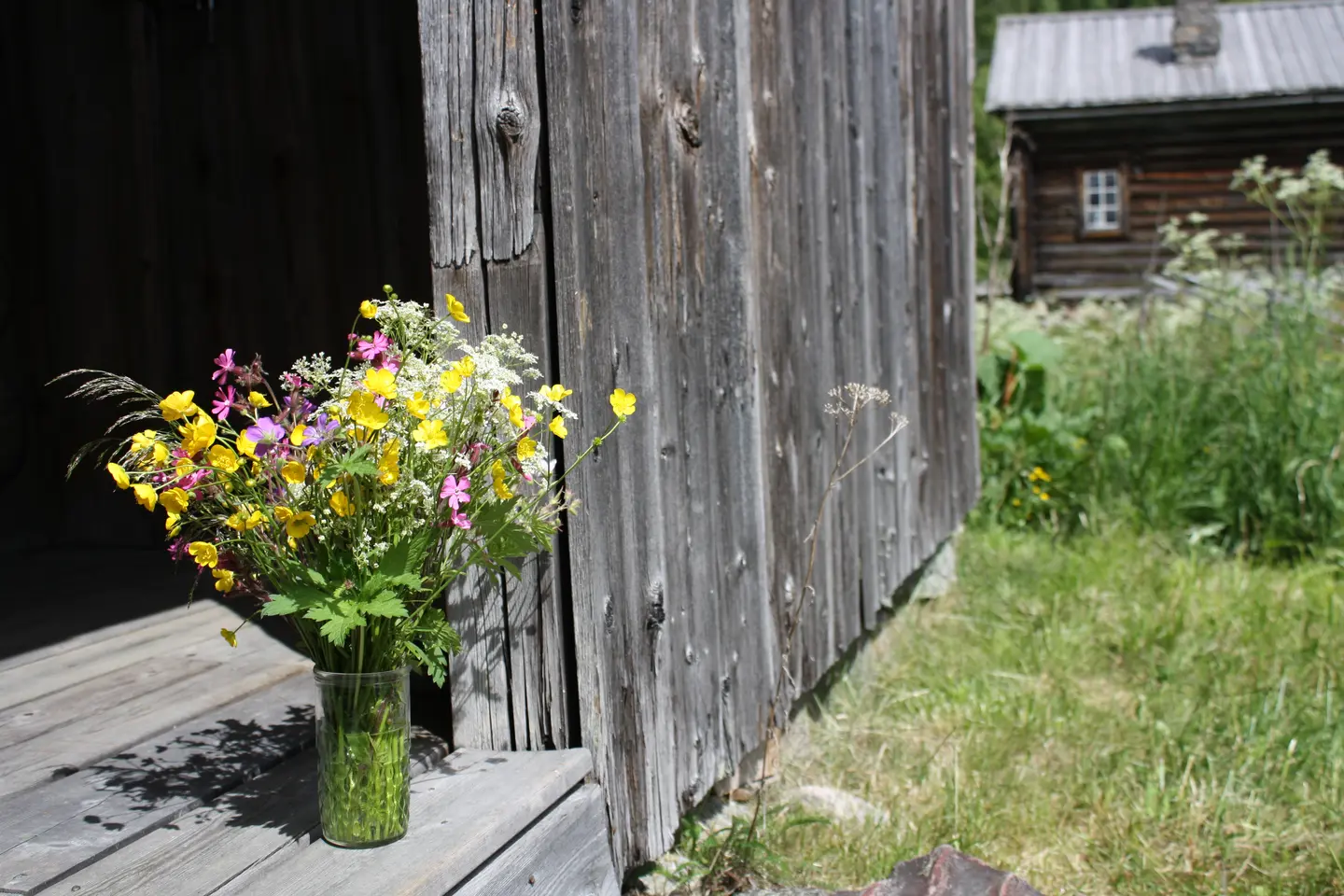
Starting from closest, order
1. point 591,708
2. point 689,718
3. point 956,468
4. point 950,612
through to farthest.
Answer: point 591,708 < point 689,718 < point 950,612 < point 956,468

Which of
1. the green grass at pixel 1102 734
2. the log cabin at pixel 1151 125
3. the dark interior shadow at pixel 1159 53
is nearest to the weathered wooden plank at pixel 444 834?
the green grass at pixel 1102 734

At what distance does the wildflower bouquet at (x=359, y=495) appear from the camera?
5.33ft

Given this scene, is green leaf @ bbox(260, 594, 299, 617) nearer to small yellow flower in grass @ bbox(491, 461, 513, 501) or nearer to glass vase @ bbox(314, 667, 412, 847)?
glass vase @ bbox(314, 667, 412, 847)

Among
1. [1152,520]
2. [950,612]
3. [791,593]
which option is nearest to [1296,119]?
[1152,520]

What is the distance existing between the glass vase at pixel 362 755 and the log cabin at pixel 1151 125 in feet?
54.3

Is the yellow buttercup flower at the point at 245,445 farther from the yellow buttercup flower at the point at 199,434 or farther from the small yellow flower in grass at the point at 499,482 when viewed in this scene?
the small yellow flower in grass at the point at 499,482

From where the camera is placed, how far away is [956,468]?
5246 mm

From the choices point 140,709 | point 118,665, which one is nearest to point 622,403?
point 140,709

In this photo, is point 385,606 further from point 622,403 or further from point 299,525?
point 622,403

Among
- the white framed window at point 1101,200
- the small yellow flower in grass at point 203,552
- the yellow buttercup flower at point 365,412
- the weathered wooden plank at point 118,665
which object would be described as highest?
the white framed window at point 1101,200

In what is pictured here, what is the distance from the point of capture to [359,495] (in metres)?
1.67

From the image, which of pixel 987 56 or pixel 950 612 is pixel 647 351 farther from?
pixel 987 56

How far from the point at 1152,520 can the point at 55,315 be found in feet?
14.8

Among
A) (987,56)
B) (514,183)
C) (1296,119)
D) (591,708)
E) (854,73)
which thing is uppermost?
(987,56)
